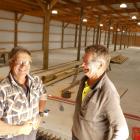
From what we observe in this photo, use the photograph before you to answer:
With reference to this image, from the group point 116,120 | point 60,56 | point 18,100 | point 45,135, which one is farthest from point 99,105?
point 60,56

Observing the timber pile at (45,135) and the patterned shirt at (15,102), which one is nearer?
the patterned shirt at (15,102)

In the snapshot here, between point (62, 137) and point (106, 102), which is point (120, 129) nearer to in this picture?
point (106, 102)

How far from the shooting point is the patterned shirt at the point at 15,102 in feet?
5.23

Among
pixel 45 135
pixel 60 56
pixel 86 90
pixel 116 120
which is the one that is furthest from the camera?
pixel 60 56

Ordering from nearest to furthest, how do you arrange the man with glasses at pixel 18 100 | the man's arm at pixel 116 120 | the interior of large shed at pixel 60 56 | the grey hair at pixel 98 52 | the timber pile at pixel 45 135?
the man's arm at pixel 116 120
the grey hair at pixel 98 52
the man with glasses at pixel 18 100
the timber pile at pixel 45 135
the interior of large shed at pixel 60 56

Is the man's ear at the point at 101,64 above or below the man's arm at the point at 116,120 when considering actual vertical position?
above

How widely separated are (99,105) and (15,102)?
2.10 ft

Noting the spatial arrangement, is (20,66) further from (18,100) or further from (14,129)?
(14,129)

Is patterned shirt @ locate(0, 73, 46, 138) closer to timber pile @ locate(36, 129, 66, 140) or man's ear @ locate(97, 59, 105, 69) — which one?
man's ear @ locate(97, 59, 105, 69)

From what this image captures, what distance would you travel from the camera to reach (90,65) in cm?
151

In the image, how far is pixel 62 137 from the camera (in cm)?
327

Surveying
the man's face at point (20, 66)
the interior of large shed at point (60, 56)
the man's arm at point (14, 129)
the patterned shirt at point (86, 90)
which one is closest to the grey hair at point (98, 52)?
Result: the patterned shirt at point (86, 90)

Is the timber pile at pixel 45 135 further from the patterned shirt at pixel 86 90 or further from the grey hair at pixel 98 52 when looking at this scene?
the grey hair at pixel 98 52

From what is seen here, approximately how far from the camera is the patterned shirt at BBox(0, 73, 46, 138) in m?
1.59
